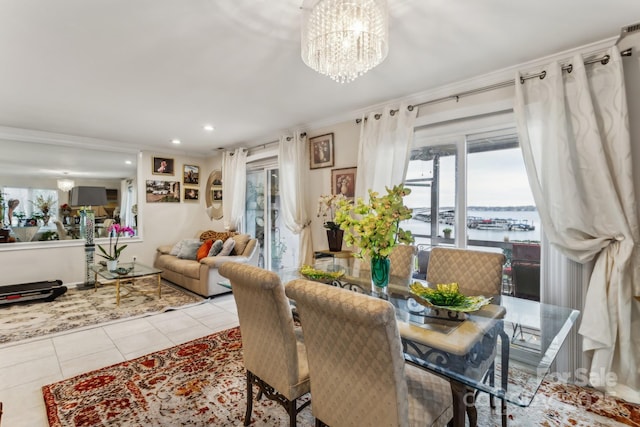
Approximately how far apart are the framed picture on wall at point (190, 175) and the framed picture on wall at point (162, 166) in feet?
0.80

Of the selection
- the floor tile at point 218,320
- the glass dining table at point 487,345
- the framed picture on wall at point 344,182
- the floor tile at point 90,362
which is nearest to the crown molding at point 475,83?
the framed picture on wall at point 344,182

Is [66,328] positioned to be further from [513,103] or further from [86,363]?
[513,103]

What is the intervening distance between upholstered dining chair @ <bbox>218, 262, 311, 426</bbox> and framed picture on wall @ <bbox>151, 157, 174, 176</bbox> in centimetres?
496

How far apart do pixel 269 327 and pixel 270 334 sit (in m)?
0.04

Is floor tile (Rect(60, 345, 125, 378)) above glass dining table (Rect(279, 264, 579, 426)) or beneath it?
beneath

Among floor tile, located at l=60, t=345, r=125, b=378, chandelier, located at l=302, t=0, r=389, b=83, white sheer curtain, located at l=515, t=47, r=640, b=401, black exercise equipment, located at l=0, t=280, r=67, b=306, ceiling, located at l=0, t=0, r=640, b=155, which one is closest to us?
chandelier, located at l=302, t=0, r=389, b=83

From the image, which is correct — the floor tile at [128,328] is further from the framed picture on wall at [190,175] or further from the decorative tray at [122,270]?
the framed picture on wall at [190,175]

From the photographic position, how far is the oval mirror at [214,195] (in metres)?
6.25

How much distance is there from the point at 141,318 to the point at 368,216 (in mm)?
3182

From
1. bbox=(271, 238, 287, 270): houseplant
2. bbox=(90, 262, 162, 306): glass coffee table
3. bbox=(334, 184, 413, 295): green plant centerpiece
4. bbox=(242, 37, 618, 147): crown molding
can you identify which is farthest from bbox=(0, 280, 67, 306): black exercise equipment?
bbox=(334, 184, 413, 295): green plant centerpiece

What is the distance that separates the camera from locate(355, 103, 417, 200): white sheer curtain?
3133mm

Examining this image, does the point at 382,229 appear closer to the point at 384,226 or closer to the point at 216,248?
the point at 384,226

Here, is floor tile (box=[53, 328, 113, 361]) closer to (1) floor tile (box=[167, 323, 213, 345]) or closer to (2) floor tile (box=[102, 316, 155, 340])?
(2) floor tile (box=[102, 316, 155, 340])

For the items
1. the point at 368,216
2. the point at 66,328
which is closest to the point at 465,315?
the point at 368,216
